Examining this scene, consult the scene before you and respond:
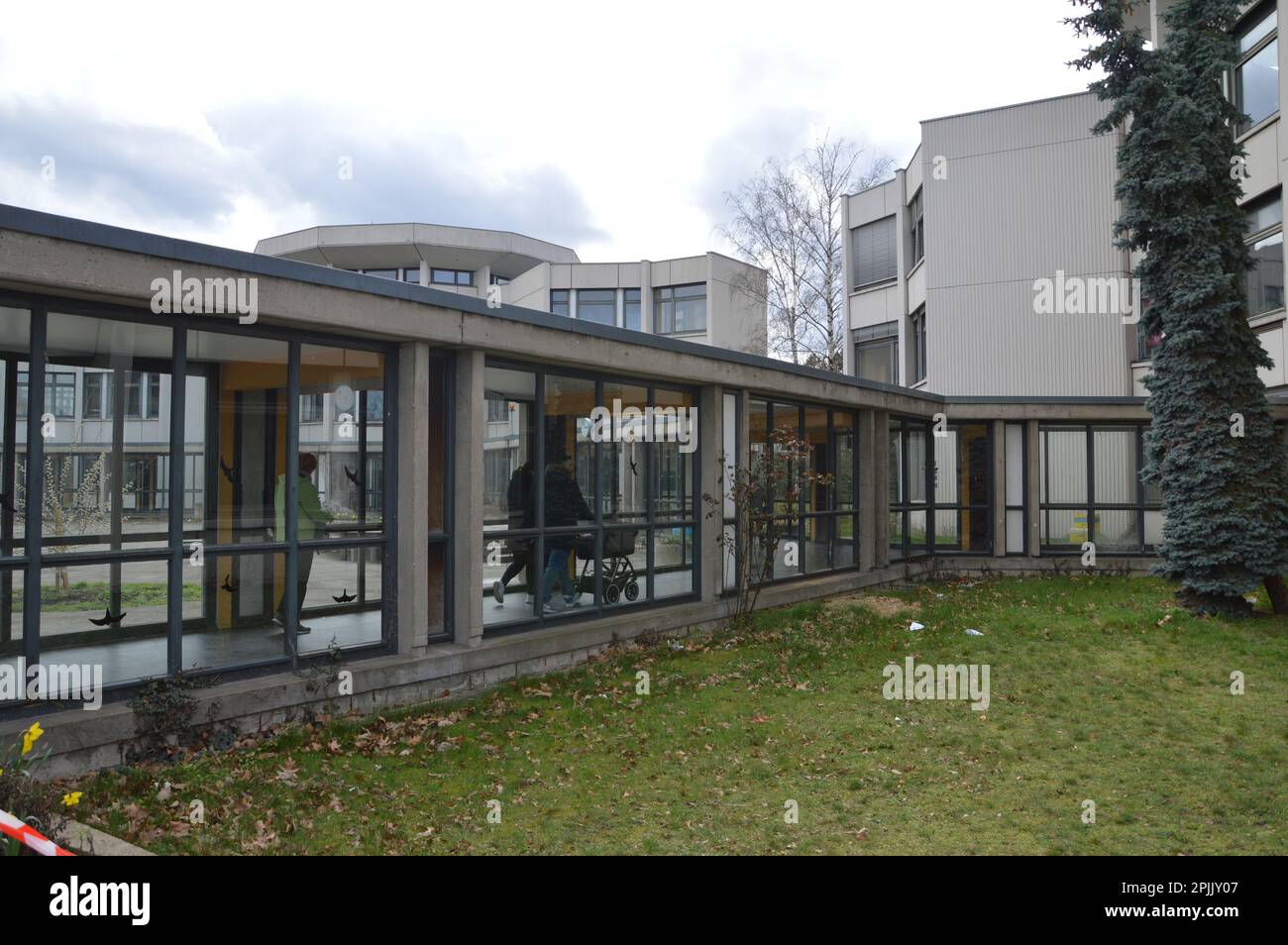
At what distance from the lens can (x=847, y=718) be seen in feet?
26.3

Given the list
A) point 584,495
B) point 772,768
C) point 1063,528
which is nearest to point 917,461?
point 1063,528

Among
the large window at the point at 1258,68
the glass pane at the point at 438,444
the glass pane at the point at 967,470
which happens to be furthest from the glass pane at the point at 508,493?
the large window at the point at 1258,68

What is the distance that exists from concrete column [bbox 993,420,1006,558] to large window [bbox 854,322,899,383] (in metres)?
12.5

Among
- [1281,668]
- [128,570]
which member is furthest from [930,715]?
[128,570]

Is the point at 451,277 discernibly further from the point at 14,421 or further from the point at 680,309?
the point at 14,421

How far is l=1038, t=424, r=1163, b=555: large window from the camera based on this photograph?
17.8m

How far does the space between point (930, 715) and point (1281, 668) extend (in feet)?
14.7

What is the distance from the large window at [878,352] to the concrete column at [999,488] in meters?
12.5

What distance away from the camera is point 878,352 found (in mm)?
31953

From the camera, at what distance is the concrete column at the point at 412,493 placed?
805cm

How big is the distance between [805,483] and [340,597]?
714cm

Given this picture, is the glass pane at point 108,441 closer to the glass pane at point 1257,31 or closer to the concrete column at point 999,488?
the concrete column at point 999,488
